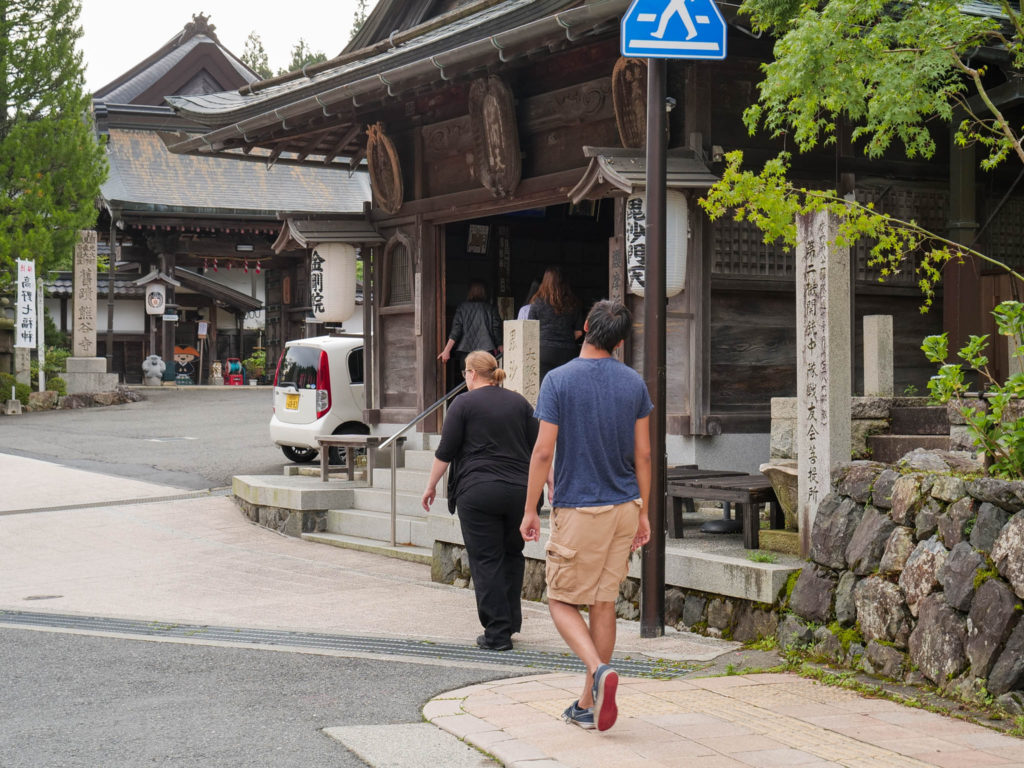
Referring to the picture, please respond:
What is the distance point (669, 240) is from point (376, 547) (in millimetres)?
4028

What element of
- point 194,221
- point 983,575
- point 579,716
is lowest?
point 579,716

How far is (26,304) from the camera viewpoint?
27.2 metres

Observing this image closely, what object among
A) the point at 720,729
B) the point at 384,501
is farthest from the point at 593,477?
the point at 384,501

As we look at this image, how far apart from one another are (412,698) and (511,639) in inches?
60.3

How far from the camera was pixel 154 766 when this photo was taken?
488 cm

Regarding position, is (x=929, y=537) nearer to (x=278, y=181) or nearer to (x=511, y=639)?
(x=511, y=639)

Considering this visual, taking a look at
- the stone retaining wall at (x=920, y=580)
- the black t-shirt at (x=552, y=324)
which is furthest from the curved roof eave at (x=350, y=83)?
the stone retaining wall at (x=920, y=580)

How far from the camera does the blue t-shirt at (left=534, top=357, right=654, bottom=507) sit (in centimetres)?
552

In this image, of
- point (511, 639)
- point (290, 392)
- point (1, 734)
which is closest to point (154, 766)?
point (1, 734)

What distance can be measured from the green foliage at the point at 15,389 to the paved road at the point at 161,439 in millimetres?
1030

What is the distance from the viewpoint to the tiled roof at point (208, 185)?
35000 millimetres

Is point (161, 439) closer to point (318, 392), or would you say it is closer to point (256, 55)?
point (318, 392)

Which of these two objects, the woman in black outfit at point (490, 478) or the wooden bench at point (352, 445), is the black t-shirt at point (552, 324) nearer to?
the wooden bench at point (352, 445)

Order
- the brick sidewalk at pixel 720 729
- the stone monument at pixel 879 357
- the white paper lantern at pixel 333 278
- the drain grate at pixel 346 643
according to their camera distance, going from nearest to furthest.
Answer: the brick sidewalk at pixel 720 729, the drain grate at pixel 346 643, the stone monument at pixel 879 357, the white paper lantern at pixel 333 278
